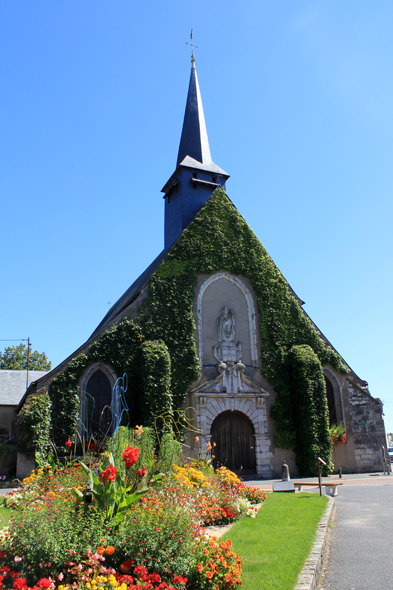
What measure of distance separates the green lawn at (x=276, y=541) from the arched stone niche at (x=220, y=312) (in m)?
7.67

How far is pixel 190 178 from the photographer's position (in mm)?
22469

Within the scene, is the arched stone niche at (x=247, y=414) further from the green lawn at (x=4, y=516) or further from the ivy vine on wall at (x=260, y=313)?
the green lawn at (x=4, y=516)

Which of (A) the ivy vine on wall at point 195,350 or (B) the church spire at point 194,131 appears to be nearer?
(A) the ivy vine on wall at point 195,350

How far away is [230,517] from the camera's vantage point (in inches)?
309

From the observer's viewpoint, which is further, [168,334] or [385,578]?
[168,334]

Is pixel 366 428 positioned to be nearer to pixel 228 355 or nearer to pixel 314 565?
pixel 228 355

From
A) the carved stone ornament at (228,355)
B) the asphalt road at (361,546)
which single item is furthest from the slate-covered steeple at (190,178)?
the asphalt road at (361,546)

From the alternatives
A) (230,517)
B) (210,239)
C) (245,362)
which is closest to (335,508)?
(230,517)

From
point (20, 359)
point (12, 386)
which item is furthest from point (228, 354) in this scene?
point (20, 359)

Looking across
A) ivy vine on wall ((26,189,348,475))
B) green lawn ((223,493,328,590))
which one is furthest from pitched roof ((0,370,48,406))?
green lawn ((223,493,328,590))

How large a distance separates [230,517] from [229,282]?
11169mm

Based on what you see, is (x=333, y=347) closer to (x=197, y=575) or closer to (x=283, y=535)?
(x=283, y=535)

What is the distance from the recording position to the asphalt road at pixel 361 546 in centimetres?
518

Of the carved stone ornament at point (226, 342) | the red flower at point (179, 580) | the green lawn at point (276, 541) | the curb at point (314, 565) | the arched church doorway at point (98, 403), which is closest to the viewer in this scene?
the red flower at point (179, 580)
